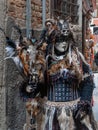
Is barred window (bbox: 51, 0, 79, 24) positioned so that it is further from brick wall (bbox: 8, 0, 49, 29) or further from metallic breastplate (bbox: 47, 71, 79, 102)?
metallic breastplate (bbox: 47, 71, 79, 102)

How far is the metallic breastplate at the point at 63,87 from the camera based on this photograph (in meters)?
5.11

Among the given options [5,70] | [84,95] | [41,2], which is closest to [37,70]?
[84,95]

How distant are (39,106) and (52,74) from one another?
1.30ft

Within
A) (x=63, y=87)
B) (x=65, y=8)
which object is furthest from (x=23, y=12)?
(x=63, y=87)

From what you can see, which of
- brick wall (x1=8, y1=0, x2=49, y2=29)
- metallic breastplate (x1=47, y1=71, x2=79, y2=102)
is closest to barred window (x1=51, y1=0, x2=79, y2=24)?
brick wall (x1=8, y1=0, x2=49, y2=29)

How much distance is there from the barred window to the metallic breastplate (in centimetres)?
341

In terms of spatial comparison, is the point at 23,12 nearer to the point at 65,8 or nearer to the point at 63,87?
the point at 65,8

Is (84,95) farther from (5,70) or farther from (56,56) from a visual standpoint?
(5,70)

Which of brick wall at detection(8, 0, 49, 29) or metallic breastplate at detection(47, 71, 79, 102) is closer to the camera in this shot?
metallic breastplate at detection(47, 71, 79, 102)

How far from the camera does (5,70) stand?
7090 millimetres

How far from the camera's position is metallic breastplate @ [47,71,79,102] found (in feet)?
16.8

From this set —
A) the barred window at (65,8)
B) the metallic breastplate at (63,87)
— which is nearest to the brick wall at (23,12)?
the barred window at (65,8)

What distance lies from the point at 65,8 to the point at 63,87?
4364mm

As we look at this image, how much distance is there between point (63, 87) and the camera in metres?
5.16
